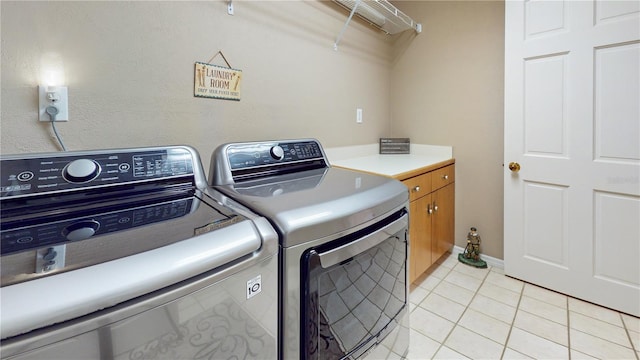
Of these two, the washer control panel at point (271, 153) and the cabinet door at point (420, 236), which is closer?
the washer control panel at point (271, 153)

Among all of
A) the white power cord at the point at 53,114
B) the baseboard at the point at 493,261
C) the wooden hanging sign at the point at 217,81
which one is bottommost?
the baseboard at the point at 493,261

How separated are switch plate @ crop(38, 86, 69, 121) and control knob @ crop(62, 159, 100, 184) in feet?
1.03

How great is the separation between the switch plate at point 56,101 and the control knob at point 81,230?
568mm

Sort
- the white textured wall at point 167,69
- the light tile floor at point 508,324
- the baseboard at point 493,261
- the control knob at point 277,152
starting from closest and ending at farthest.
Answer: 1. the white textured wall at point 167,69
2. the control knob at point 277,152
3. the light tile floor at point 508,324
4. the baseboard at point 493,261

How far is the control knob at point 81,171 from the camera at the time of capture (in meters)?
0.85

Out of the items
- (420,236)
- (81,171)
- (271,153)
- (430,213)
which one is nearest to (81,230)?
(81,171)

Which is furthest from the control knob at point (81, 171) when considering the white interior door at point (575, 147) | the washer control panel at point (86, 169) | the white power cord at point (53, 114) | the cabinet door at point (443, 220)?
the white interior door at point (575, 147)

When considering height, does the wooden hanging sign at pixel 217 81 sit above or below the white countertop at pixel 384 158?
above

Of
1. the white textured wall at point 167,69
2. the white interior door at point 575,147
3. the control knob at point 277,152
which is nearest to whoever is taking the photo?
the white textured wall at point 167,69

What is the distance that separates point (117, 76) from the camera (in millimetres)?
1165

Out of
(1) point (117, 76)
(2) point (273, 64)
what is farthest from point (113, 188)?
(2) point (273, 64)

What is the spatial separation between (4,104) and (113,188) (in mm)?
477

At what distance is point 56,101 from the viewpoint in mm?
1034

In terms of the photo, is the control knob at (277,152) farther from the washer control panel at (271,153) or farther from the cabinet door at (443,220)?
the cabinet door at (443,220)
